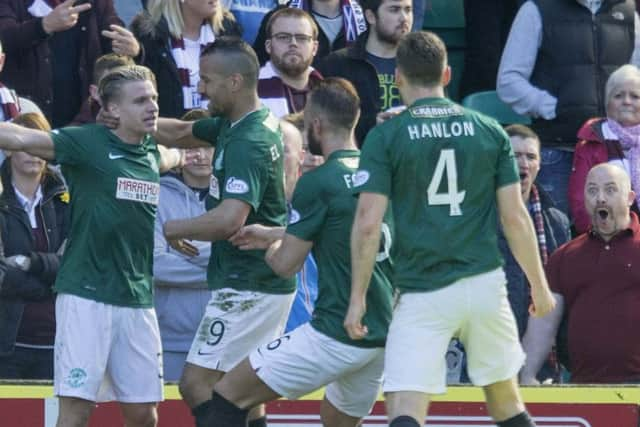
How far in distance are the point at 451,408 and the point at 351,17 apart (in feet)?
11.6

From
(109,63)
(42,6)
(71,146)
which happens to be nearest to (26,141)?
(71,146)

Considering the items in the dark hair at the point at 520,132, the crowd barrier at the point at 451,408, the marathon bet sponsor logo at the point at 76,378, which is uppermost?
Answer: the dark hair at the point at 520,132

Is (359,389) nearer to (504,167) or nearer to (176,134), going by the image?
(504,167)

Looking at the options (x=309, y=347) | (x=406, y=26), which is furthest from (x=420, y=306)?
(x=406, y=26)

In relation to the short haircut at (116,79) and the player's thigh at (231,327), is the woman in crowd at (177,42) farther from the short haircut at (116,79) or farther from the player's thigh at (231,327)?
the player's thigh at (231,327)

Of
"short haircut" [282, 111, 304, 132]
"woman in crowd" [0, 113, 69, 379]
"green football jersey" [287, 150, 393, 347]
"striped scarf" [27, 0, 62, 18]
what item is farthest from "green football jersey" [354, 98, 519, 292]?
"striped scarf" [27, 0, 62, 18]

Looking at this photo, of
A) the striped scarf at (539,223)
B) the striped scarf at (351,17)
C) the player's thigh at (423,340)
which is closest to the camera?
the player's thigh at (423,340)

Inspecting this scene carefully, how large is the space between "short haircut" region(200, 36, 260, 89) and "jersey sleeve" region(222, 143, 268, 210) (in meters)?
0.43

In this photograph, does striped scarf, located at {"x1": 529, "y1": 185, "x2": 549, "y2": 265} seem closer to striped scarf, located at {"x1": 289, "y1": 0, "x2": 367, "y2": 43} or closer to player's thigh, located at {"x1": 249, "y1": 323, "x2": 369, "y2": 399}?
striped scarf, located at {"x1": 289, "y1": 0, "x2": 367, "y2": 43}

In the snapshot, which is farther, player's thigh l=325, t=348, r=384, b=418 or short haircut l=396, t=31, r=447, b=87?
player's thigh l=325, t=348, r=384, b=418

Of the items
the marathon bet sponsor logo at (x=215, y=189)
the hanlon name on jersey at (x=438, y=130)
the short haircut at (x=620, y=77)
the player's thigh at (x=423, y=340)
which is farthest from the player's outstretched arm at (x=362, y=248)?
the short haircut at (x=620, y=77)

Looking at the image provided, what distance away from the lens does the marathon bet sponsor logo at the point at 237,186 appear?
27.9ft

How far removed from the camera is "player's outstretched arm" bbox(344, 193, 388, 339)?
7.68 m

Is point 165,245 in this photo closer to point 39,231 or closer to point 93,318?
point 39,231
